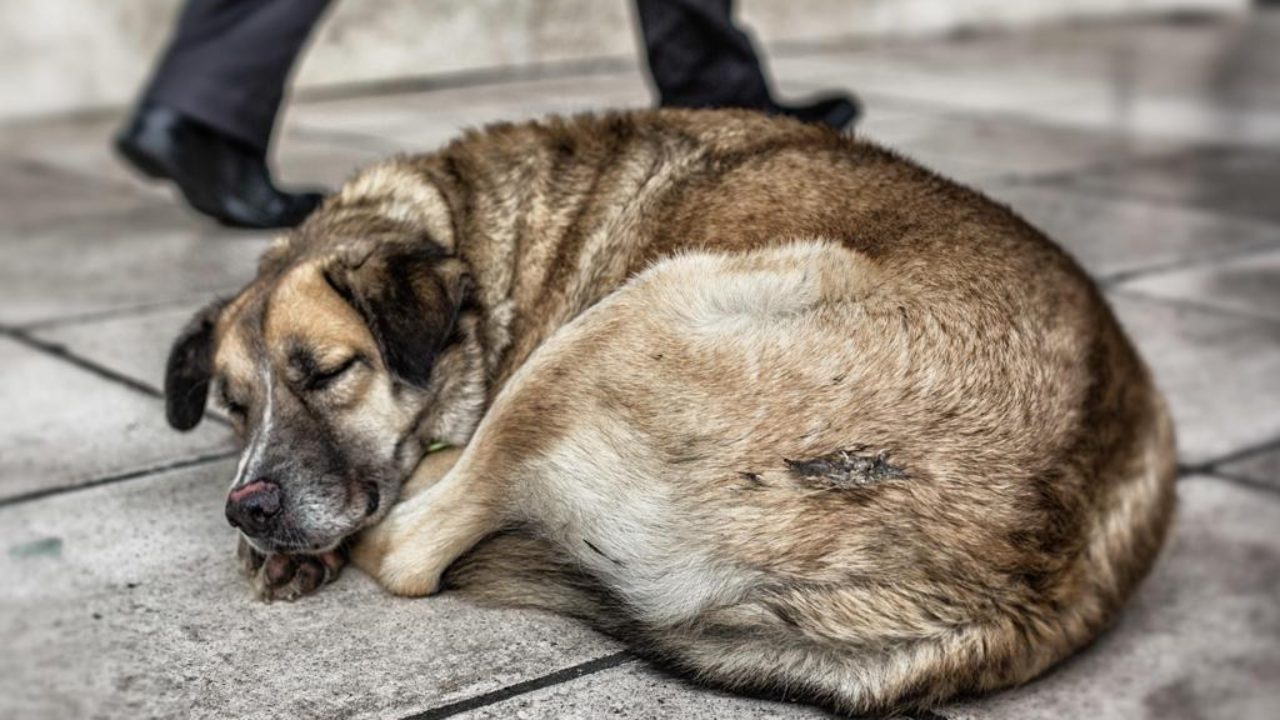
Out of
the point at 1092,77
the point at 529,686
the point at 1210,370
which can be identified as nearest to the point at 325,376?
the point at 529,686

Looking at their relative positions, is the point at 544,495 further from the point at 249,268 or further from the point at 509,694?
the point at 249,268

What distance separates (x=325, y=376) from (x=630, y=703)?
112 cm

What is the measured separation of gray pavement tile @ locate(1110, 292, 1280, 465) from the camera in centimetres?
439

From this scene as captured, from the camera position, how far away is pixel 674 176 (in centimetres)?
393

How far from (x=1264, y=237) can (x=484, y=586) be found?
4.72m

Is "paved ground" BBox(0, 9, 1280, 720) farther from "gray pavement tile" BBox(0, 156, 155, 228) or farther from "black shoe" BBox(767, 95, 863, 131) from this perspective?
"black shoe" BBox(767, 95, 863, 131)

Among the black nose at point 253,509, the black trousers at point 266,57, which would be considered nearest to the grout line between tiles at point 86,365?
the black nose at point 253,509

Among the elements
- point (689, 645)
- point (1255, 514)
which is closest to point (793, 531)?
point (689, 645)

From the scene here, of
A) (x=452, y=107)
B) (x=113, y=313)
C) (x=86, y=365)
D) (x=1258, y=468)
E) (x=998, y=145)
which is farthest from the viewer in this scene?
(x=452, y=107)

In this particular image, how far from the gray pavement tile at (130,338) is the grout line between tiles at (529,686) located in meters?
2.07

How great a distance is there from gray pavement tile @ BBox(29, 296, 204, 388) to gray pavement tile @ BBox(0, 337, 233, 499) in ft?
0.38

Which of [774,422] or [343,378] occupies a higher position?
[774,422]

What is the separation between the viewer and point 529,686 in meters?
2.89

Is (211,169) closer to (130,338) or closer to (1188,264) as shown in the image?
(130,338)
